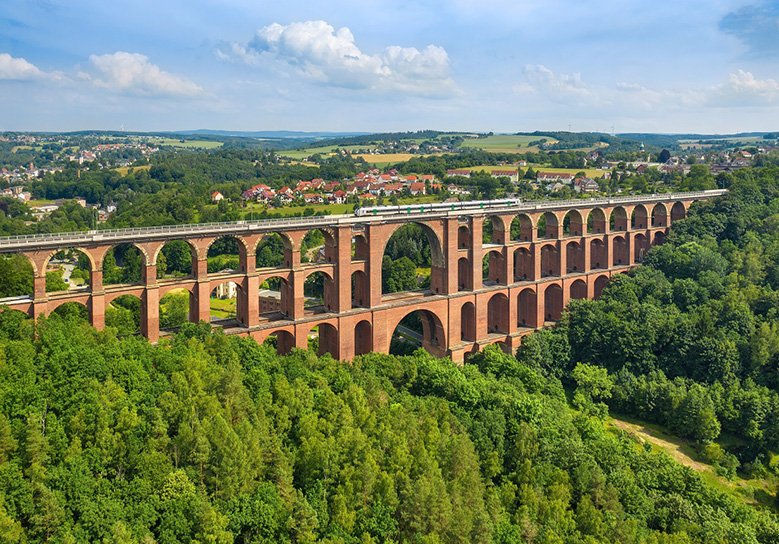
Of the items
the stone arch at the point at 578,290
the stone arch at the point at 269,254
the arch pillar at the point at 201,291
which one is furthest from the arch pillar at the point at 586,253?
the arch pillar at the point at 201,291

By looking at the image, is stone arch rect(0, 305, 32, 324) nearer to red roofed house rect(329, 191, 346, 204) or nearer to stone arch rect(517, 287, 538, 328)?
stone arch rect(517, 287, 538, 328)

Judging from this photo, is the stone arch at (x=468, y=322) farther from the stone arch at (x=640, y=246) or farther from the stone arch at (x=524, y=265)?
the stone arch at (x=640, y=246)

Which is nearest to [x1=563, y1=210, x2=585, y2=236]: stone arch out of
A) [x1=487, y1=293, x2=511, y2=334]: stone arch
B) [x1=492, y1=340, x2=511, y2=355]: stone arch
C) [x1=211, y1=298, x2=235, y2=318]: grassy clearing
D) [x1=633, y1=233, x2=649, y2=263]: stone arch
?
[x1=633, y1=233, x2=649, y2=263]: stone arch

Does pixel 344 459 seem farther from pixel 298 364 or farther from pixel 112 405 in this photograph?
pixel 298 364

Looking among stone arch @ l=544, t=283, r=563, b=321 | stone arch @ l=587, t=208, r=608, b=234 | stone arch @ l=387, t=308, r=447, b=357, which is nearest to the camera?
stone arch @ l=387, t=308, r=447, b=357

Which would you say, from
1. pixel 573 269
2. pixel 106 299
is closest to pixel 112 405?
pixel 106 299

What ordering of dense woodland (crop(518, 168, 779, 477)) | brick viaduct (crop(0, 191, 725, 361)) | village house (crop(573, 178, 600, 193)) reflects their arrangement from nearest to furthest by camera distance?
brick viaduct (crop(0, 191, 725, 361)), dense woodland (crop(518, 168, 779, 477)), village house (crop(573, 178, 600, 193))

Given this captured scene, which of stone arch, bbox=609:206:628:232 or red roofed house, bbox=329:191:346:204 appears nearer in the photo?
stone arch, bbox=609:206:628:232
